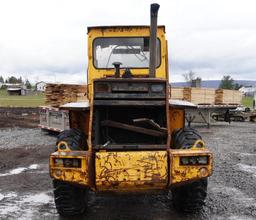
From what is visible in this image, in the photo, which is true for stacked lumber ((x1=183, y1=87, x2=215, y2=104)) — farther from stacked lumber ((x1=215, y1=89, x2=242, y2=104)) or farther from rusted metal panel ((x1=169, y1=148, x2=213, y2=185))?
rusted metal panel ((x1=169, y1=148, x2=213, y2=185))

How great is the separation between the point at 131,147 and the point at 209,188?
2913 millimetres

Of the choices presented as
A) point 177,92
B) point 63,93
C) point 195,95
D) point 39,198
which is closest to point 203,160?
point 39,198

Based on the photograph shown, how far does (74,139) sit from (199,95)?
16.9 meters

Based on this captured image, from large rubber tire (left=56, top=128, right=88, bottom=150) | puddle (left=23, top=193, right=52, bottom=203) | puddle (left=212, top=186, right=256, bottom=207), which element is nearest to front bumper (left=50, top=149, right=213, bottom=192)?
large rubber tire (left=56, top=128, right=88, bottom=150)

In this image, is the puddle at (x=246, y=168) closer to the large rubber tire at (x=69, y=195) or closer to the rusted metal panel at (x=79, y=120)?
the rusted metal panel at (x=79, y=120)

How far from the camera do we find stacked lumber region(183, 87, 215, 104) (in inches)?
845

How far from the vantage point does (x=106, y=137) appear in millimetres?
5984

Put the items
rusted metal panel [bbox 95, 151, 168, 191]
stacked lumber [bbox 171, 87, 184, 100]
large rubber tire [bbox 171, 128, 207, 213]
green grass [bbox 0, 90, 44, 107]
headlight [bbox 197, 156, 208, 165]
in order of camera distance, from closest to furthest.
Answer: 1. rusted metal panel [bbox 95, 151, 168, 191]
2. headlight [bbox 197, 156, 208, 165]
3. large rubber tire [bbox 171, 128, 207, 213]
4. stacked lumber [bbox 171, 87, 184, 100]
5. green grass [bbox 0, 90, 44, 107]

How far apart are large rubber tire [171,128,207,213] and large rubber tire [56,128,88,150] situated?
1414 millimetres

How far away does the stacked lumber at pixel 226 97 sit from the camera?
23.7 meters

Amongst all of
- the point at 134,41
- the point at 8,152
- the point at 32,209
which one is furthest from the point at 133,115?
the point at 8,152

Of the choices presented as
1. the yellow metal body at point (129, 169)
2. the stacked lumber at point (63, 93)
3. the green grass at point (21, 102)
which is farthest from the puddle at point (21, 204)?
the green grass at point (21, 102)

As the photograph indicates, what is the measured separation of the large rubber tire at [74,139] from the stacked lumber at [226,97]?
18.3 m

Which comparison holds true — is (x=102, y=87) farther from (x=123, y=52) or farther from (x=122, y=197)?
(x=122, y=197)
